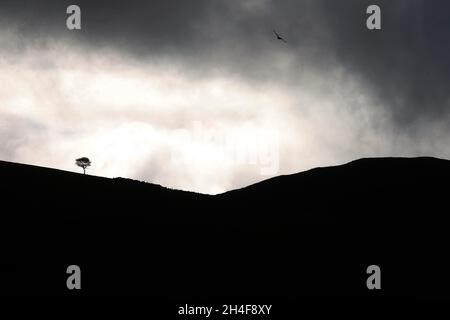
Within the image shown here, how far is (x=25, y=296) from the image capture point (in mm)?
33844

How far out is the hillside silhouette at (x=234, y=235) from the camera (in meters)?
38.3

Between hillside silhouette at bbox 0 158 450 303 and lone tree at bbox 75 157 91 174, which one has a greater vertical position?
lone tree at bbox 75 157 91 174

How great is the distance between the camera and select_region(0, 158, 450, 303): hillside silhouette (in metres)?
38.3

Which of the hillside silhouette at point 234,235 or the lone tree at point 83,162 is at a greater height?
the lone tree at point 83,162

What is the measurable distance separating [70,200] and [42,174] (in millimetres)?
10400

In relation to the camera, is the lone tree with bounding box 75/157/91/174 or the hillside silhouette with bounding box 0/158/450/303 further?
the lone tree with bounding box 75/157/91/174

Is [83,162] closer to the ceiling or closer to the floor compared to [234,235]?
closer to the ceiling

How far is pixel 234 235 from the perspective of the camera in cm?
4984

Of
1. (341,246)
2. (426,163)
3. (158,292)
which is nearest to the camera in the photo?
(158,292)

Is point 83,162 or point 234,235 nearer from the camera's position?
point 234,235

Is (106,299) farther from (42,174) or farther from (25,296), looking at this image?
(42,174)

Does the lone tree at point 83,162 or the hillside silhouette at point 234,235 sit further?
the lone tree at point 83,162
